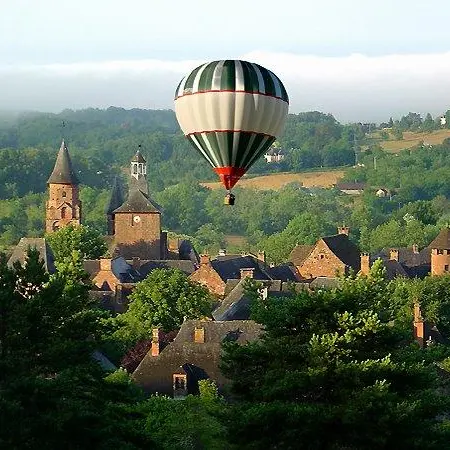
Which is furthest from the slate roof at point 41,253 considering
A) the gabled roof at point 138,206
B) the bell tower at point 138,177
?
the bell tower at point 138,177

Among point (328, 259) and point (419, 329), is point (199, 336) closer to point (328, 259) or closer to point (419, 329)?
point (419, 329)

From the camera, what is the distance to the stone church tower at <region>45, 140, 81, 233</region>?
10888cm

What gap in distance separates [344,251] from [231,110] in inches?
2021

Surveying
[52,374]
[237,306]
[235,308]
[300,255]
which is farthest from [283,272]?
[52,374]

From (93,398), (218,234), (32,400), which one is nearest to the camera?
(32,400)

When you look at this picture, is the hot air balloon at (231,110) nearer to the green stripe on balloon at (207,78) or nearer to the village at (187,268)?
the green stripe on balloon at (207,78)

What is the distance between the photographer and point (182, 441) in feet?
128

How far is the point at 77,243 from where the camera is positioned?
308 ft

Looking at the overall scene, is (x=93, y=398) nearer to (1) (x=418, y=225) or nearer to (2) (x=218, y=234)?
(1) (x=418, y=225)

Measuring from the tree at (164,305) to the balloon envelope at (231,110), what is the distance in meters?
21.3

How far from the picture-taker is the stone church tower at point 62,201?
108875 mm

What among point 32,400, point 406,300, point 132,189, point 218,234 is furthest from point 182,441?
point 218,234

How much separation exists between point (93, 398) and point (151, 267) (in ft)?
192

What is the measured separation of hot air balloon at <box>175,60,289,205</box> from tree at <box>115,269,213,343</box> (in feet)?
70.0
